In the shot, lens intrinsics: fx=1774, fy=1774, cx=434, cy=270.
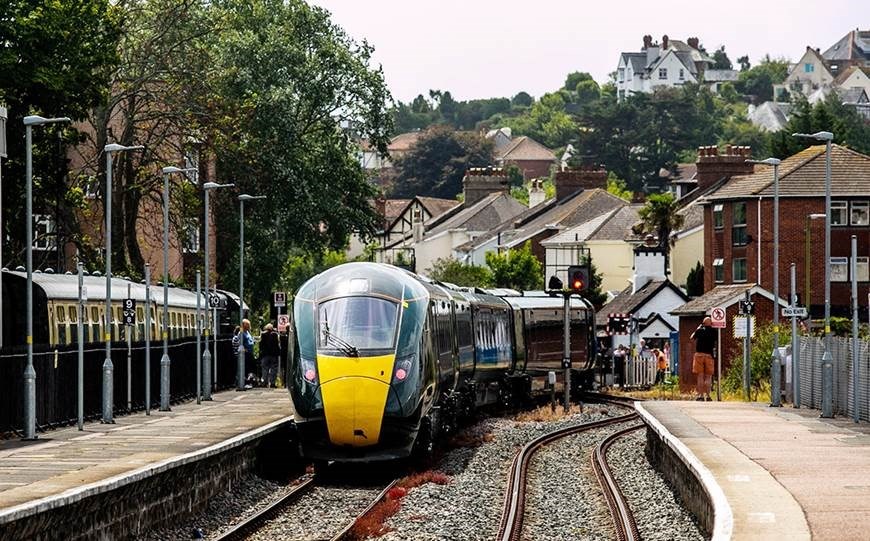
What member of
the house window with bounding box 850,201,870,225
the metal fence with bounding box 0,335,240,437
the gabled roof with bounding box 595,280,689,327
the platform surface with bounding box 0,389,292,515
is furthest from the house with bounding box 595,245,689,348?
the platform surface with bounding box 0,389,292,515

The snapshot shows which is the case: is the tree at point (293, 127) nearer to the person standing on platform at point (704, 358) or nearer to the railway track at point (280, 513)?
the person standing on platform at point (704, 358)

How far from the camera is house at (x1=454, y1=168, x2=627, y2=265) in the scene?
11356 centimetres

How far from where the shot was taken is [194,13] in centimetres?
6225

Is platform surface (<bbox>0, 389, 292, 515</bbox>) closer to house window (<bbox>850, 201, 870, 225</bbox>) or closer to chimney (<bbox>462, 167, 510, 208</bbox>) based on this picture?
house window (<bbox>850, 201, 870, 225</bbox>)

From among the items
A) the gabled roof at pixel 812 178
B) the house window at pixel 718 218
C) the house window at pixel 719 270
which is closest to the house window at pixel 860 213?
the gabled roof at pixel 812 178

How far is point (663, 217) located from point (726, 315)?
28151 millimetres

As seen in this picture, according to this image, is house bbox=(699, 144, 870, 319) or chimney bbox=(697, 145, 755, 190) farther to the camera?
chimney bbox=(697, 145, 755, 190)

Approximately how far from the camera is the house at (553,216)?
373ft

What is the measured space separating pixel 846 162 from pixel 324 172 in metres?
21.3

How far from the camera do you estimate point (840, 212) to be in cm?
7125

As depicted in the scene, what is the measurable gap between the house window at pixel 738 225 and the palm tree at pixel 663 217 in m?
15.4

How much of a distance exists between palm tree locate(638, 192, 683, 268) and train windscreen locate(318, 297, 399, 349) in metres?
65.3

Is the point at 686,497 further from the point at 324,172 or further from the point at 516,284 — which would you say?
the point at 516,284

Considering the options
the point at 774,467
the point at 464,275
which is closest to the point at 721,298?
the point at 464,275
